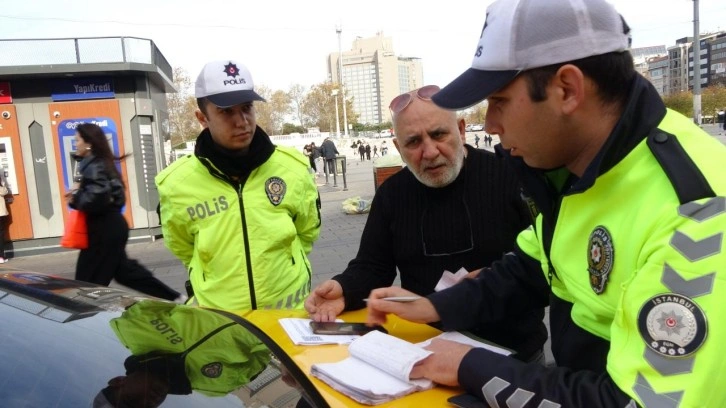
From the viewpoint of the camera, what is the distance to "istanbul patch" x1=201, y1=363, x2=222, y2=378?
148cm

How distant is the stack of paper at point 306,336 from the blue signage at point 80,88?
9.58 meters

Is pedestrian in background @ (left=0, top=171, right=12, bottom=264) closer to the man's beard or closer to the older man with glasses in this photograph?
the older man with glasses

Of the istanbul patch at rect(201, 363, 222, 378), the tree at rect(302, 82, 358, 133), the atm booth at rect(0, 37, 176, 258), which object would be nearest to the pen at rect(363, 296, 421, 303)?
the istanbul patch at rect(201, 363, 222, 378)

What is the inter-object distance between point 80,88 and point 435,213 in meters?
9.57

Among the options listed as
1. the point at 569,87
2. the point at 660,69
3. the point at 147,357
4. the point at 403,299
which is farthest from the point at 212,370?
the point at 660,69

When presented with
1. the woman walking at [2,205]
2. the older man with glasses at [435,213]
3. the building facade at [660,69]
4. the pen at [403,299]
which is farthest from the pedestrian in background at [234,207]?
the building facade at [660,69]

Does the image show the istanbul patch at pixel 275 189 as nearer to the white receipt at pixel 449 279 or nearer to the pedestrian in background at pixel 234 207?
the pedestrian in background at pixel 234 207

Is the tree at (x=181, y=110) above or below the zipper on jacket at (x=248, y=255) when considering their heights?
above

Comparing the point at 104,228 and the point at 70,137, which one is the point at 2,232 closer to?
the point at 70,137

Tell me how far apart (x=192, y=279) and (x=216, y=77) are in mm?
971

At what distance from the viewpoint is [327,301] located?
223 centimetres

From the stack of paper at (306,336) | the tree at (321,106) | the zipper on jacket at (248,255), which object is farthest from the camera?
the tree at (321,106)

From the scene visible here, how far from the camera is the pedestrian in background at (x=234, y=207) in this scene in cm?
273

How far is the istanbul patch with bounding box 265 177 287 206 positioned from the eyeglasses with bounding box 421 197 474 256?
2.55ft
